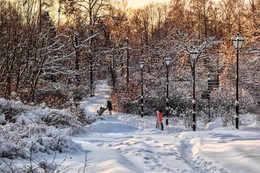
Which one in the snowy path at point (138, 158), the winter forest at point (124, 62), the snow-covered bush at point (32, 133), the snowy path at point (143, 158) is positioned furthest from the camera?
the winter forest at point (124, 62)

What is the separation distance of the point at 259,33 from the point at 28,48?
66.8ft

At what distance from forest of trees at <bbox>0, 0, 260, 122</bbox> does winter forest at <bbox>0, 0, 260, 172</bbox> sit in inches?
2.1

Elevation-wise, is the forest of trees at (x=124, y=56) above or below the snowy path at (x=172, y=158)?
above

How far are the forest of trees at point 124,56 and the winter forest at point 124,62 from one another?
0.05m

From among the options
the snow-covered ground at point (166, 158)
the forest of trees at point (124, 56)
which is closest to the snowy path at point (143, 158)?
the snow-covered ground at point (166, 158)

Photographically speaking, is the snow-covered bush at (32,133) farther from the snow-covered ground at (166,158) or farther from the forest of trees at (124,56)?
the forest of trees at (124,56)

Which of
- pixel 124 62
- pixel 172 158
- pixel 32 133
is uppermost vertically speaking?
pixel 124 62

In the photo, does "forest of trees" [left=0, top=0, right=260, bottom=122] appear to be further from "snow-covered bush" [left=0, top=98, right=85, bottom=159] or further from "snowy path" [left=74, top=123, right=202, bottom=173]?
"snowy path" [left=74, top=123, right=202, bottom=173]

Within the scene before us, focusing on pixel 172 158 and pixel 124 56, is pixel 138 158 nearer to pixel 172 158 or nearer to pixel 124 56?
pixel 172 158

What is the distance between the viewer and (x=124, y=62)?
60.2 m

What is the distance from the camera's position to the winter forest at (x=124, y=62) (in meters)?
18.0

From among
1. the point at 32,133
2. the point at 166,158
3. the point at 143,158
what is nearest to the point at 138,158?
the point at 143,158

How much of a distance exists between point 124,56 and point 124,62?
1.50 m

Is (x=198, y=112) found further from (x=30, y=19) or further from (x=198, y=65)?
(x=30, y=19)
